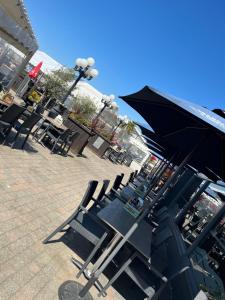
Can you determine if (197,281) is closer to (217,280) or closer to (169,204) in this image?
(217,280)

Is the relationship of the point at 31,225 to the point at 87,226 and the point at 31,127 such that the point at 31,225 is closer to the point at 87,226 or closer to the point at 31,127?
the point at 87,226

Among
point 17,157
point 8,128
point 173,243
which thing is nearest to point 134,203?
point 173,243

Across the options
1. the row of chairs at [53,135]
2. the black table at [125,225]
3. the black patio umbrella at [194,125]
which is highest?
the black patio umbrella at [194,125]

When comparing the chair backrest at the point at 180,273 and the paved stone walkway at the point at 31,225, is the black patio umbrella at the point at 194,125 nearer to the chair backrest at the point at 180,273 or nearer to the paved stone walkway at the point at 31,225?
the chair backrest at the point at 180,273

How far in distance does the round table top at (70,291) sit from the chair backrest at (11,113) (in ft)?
14.7

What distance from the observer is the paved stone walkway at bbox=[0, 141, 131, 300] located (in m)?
3.52

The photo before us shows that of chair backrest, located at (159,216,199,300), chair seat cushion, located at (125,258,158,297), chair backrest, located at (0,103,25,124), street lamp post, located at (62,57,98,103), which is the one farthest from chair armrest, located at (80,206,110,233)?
street lamp post, located at (62,57,98,103)

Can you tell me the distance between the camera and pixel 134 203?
21.6 feet

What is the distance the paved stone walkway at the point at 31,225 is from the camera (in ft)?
11.6

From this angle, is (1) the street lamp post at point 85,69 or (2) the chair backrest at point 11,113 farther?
(1) the street lamp post at point 85,69

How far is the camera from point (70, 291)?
12.6 ft

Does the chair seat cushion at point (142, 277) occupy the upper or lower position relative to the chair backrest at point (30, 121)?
lower

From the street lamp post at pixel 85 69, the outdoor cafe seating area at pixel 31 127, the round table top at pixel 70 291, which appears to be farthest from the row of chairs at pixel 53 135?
the round table top at pixel 70 291

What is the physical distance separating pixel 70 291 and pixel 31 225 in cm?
132
